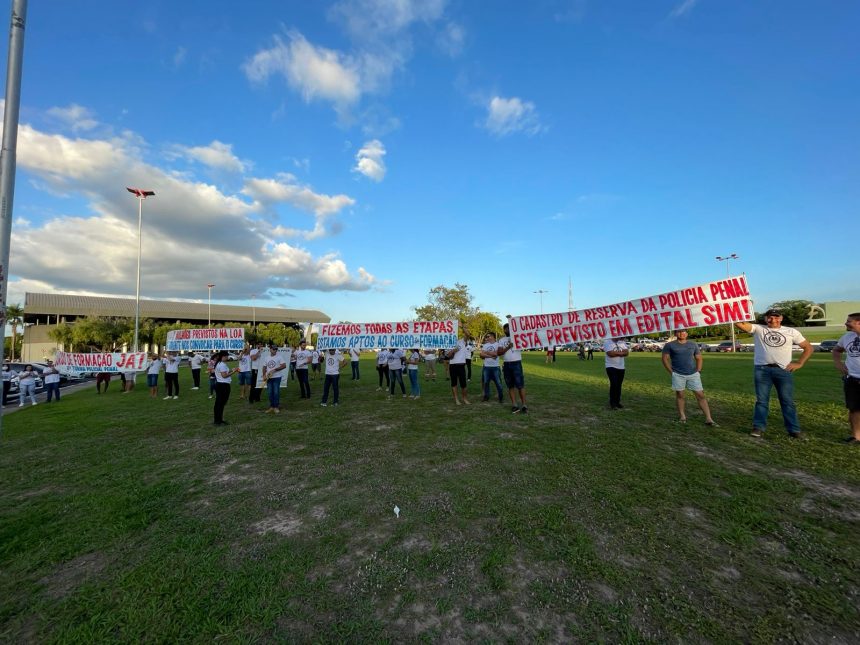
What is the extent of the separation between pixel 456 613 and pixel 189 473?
4970mm

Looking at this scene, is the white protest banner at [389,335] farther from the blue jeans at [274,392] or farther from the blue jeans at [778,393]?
the blue jeans at [778,393]

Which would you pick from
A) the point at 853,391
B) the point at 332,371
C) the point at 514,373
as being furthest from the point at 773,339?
the point at 332,371

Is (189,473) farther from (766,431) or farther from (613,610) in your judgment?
A: (766,431)

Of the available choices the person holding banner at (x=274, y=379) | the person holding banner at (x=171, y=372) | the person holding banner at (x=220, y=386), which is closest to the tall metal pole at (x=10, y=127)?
the person holding banner at (x=220, y=386)

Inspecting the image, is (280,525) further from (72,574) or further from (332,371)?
(332,371)

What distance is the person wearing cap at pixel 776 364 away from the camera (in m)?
6.14

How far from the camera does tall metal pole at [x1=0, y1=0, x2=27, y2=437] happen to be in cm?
379

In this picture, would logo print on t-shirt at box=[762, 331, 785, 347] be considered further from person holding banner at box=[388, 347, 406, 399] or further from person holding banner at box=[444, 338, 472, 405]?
person holding banner at box=[388, 347, 406, 399]

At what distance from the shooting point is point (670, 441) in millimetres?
6379

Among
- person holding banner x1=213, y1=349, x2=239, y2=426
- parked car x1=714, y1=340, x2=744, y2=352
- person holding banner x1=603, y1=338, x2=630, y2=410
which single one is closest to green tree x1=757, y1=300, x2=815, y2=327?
parked car x1=714, y1=340, x2=744, y2=352

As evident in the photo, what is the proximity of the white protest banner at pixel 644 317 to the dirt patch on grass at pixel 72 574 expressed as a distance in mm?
7859

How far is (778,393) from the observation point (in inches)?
243

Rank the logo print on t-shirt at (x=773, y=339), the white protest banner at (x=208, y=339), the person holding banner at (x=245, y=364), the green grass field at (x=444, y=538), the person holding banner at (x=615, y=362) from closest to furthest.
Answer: the green grass field at (x=444, y=538) → the logo print on t-shirt at (x=773, y=339) → the person holding banner at (x=615, y=362) → the person holding banner at (x=245, y=364) → the white protest banner at (x=208, y=339)

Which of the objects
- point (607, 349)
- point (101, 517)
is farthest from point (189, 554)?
point (607, 349)
